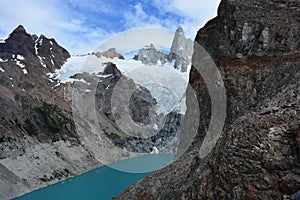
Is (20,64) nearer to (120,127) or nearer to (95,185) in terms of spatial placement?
(120,127)

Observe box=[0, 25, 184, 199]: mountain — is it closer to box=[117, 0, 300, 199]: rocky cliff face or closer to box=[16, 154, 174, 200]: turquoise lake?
box=[16, 154, 174, 200]: turquoise lake

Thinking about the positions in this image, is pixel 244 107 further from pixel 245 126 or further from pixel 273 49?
pixel 245 126

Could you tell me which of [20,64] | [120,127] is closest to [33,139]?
[120,127]

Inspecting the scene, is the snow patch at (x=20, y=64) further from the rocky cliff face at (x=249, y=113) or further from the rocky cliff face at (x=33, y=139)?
the rocky cliff face at (x=249, y=113)

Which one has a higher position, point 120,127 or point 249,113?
point 249,113

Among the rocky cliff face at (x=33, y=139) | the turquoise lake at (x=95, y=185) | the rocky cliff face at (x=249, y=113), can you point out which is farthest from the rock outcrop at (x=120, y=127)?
the rocky cliff face at (x=249, y=113)

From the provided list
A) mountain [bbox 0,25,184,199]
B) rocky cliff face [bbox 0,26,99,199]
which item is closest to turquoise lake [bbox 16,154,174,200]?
mountain [bbox 0,25,184,199]

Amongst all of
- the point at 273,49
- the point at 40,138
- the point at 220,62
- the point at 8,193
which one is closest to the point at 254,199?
the point at 273,49
